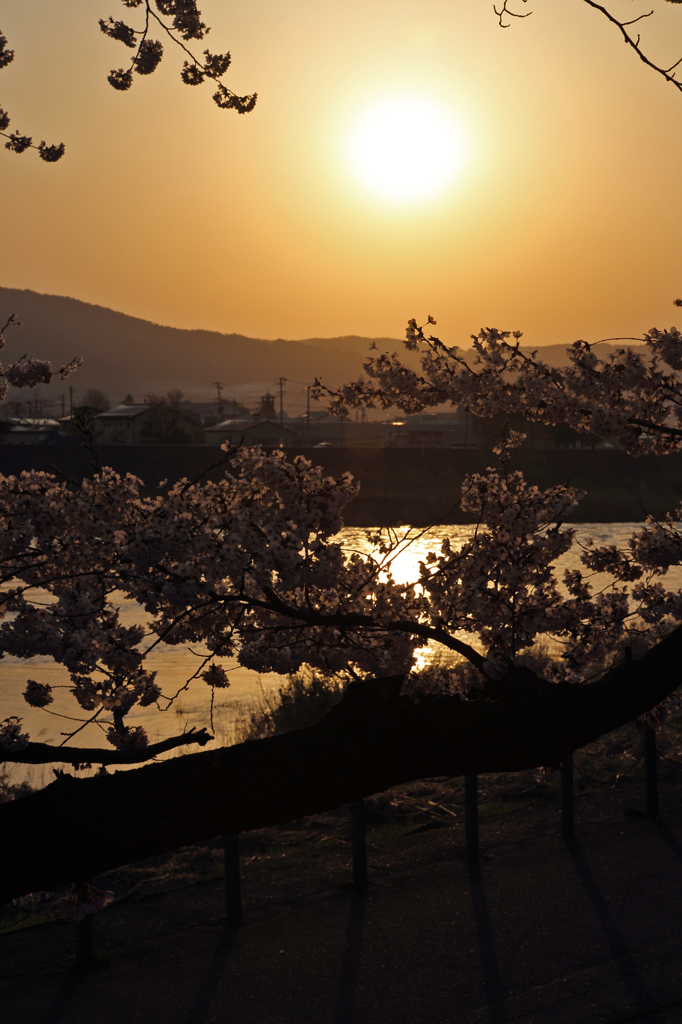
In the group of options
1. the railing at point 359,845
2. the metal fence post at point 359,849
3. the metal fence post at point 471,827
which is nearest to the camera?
the railing at point 359,845

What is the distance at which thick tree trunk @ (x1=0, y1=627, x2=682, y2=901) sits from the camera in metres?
4.11

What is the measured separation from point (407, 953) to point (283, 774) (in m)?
4.23

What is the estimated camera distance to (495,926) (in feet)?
27.1

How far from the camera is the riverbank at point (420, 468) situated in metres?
74.6

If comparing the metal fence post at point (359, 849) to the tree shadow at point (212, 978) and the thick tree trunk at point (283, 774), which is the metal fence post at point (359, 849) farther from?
the thick tree trunk at point (283, 774)

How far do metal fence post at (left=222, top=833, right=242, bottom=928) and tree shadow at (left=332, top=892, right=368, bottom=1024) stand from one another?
1.05 metres

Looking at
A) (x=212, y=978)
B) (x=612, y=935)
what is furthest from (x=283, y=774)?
(x=612, y=935)

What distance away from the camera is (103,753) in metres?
5.07

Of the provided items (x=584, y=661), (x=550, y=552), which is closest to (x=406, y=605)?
(x=550, y=552)

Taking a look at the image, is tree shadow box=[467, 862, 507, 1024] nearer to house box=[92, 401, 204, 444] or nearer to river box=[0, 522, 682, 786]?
river box=[0, 522, 682, 786]

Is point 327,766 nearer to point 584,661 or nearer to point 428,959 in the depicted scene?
point 428,959

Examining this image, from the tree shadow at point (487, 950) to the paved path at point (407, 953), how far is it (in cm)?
2

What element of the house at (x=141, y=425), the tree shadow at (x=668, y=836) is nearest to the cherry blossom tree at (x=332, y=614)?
the tree shadow at (x=668, y=836)

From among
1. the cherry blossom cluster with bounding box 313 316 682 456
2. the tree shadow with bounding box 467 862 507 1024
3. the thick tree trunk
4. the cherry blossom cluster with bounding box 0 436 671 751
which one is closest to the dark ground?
the tree shadow with bounding box 467 862 507 1024
